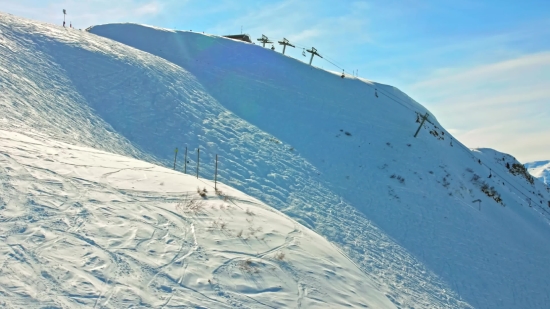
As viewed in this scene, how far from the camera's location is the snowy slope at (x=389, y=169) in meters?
17.3

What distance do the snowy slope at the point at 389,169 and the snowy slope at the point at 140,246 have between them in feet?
18.2

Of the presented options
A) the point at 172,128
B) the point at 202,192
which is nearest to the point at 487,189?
the point at 172,128

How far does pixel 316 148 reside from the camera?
23406mm

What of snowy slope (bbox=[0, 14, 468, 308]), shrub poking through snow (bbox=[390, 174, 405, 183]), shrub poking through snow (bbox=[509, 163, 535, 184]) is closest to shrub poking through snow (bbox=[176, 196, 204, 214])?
snowy slope (bbox=[0, 14, 468, 308])

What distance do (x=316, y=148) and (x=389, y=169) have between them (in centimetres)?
399

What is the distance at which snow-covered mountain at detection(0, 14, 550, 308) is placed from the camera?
1598cm

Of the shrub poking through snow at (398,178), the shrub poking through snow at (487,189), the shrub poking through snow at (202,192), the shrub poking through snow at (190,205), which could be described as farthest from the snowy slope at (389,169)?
the shrub poking through snow at (190,205)

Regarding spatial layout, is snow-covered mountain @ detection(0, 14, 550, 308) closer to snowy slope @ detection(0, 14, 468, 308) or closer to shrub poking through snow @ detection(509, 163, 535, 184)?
snowy slope @ detection(0, 14, 468, 308)

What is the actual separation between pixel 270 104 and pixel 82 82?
10.8 m

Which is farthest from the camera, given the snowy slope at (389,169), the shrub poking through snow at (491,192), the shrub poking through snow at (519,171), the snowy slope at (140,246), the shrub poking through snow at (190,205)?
the shrub poking through snow at (519,171)

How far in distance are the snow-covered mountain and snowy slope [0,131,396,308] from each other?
48 centimetres

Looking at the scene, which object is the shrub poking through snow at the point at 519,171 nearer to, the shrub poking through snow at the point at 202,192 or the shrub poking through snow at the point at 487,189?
the shrub poking through snow at the point at 487,189

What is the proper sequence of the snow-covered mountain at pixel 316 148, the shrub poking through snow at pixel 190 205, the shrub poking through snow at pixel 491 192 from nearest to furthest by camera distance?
1. the shrub poking through snow at pixel 190 205
2. the snow-covered mountain at pixel 316 148
3. the shrub poking through snow at pixel 491 192

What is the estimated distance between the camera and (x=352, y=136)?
25719 mm
